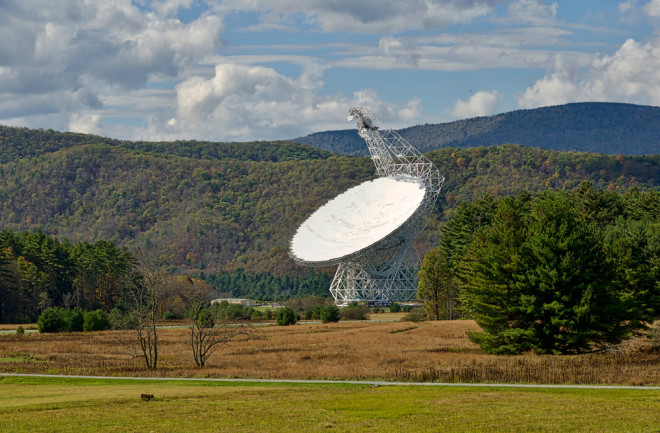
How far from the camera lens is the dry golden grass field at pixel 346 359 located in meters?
39.8

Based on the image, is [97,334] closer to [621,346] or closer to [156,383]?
[156,383]

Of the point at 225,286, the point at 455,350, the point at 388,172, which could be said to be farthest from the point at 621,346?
the point at 225,286

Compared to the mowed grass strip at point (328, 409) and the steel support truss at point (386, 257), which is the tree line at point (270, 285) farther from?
the mowed grass strip at point (328, 409)

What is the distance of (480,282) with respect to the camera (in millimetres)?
57531

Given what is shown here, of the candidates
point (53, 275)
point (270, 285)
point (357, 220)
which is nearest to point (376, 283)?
point (357, 220)

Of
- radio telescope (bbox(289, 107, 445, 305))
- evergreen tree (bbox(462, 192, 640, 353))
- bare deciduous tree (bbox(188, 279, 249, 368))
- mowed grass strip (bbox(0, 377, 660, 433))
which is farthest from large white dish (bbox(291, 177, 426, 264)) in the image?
mowed grass strip (bbox(0, 377, 660, 433))

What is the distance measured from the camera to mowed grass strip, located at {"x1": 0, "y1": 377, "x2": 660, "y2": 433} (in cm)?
2572

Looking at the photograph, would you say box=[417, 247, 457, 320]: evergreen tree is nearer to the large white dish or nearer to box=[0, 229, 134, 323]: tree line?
the large white dish

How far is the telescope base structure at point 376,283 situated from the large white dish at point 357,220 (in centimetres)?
1000

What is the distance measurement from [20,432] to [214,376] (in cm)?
1835

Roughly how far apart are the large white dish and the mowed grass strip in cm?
6340

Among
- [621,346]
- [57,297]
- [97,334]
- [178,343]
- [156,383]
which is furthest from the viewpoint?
[57,297]

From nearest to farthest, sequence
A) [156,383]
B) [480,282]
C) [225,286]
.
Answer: [156,383] → [480,282] → [225,286]

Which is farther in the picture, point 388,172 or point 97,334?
point 388,172
